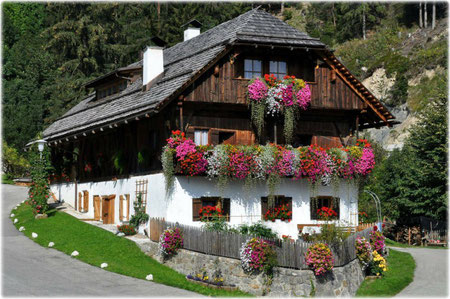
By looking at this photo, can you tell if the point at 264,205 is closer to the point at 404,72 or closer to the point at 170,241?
the point at 170,241

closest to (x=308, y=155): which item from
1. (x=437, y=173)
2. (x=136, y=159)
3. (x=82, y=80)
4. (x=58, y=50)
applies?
(x=136, y=159)

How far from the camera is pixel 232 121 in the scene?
92.8 feet

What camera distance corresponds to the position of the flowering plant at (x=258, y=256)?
74.5 feet

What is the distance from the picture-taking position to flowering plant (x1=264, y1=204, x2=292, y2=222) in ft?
89.6

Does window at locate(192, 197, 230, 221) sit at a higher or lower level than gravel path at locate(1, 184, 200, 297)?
higher

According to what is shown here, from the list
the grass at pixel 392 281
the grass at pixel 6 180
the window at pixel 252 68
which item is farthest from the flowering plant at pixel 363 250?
the grass at pixel 6 180

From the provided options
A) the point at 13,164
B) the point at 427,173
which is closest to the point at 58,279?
the point at 427,173

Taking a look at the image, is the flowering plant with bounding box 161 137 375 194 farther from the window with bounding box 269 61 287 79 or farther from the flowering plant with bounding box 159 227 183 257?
the window with bounding box 269 61 287 79

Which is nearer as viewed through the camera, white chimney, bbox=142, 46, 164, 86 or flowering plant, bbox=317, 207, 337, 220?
flowering plant, bbox=317, 207, 337, 220

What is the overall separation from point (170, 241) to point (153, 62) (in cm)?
992

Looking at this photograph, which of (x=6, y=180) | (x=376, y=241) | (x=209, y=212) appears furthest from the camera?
(x=6, y=180)

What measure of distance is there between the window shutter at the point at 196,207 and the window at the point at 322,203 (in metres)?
5.05

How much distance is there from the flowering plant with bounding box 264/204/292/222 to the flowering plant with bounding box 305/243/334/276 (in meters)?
4.49

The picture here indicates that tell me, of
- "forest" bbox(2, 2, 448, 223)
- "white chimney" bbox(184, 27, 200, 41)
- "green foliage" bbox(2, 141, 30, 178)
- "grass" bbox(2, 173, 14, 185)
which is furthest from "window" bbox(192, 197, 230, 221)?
"green foliage" bbox(2, 141, 30, 178)
